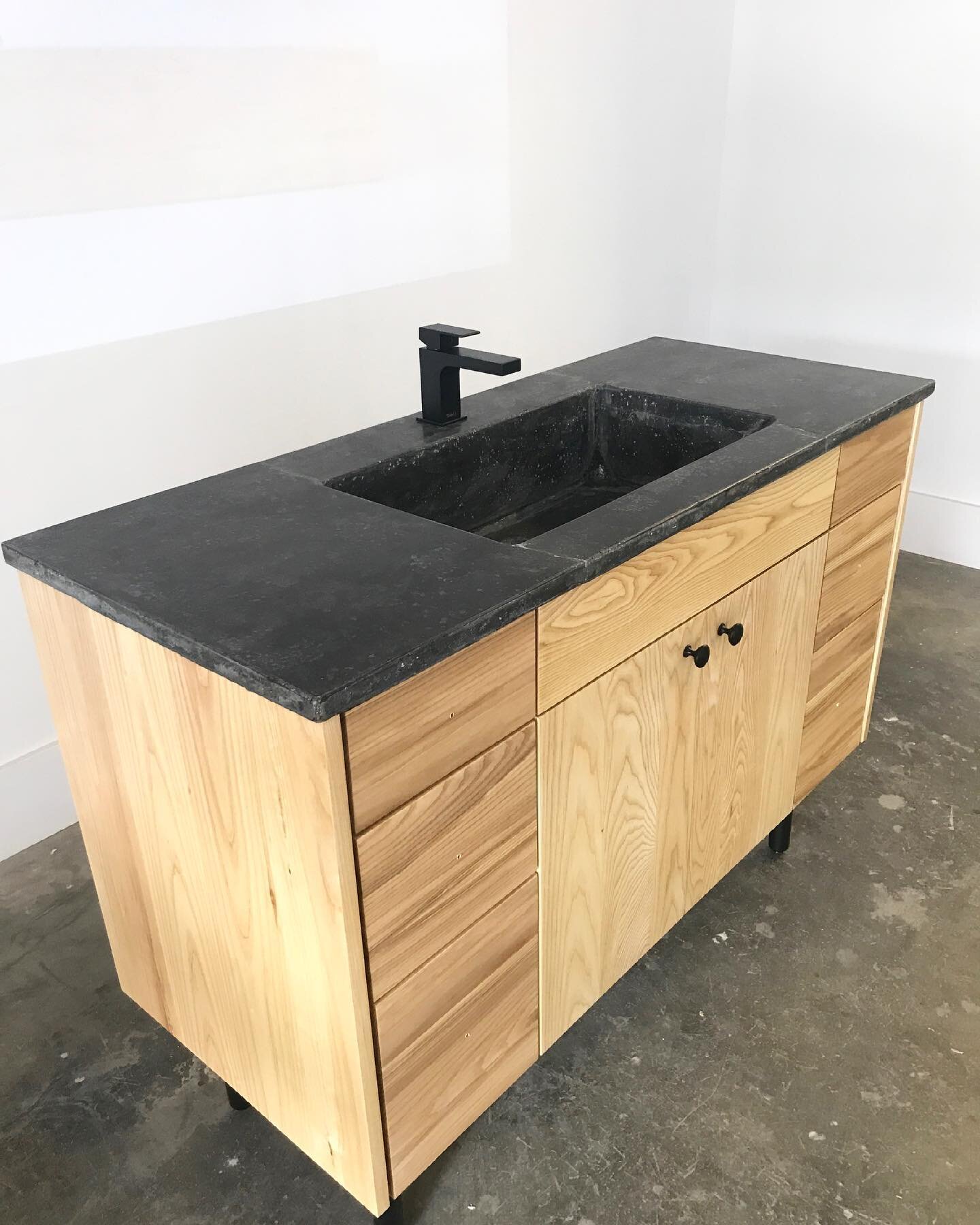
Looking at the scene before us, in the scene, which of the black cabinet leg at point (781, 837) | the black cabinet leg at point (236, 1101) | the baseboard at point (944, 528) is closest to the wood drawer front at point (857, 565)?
the black cabinet leg at point (781, 837)

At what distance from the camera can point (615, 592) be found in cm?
126

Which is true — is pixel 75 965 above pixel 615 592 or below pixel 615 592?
below

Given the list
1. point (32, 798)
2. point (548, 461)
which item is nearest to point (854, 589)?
point (548, 461)

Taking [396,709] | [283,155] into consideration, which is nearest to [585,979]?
[396,709]

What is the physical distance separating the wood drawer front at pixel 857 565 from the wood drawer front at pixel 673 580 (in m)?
0.12

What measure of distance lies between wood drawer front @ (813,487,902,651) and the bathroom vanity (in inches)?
1.0

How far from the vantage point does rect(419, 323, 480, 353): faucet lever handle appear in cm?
155

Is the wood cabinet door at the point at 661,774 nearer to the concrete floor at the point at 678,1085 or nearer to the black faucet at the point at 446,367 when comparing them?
the concrete floor at the point at 678,1085

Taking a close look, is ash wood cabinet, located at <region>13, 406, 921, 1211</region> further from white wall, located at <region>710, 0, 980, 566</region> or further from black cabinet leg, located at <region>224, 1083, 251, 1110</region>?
white wall, located at <region>710, 0, 980, 566</region>

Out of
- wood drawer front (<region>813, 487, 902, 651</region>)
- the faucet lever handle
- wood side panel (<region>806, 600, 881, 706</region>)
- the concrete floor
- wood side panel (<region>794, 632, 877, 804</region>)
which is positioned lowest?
the concrete floor

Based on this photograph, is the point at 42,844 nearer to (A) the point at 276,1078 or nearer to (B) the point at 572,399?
(A) the point at 276,1078

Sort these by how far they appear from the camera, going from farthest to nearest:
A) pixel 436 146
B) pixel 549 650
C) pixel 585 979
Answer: pixel 436 146 → pixel 585 979 → pixel 549 650

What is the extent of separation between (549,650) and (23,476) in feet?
4.14

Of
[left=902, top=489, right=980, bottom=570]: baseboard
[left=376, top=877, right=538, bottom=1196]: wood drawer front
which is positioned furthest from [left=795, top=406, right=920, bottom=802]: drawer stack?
[left=902, top=489, right=980, bottom=570]: baseboard
